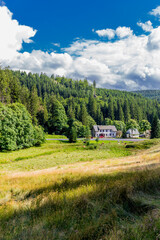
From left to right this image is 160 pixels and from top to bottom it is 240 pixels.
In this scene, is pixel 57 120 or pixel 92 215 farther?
pixel 57 120

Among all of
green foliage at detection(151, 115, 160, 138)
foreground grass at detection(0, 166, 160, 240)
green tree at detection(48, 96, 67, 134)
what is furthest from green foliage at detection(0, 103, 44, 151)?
green foliage at detection(151, 115, 160, 138)

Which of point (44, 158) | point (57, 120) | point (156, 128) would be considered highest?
point (57, 120)

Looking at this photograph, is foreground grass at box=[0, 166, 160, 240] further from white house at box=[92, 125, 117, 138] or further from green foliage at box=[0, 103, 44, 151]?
white house at box=[92, 125, 117, 138]

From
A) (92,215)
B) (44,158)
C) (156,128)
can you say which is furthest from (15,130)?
(156,128)

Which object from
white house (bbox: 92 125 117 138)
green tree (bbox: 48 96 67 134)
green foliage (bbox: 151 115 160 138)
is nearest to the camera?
green foliage (bbox: 151 115 160 138)

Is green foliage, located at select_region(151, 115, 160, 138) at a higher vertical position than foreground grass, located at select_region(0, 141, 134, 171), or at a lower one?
higher

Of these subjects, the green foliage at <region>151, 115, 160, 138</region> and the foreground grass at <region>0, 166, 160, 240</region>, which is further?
the green foliage at <region>151, 115, 160, 138</region>

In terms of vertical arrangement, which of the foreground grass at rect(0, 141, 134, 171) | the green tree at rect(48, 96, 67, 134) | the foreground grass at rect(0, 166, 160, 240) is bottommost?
the foreground grass at rect(0, 141, 134, 171)

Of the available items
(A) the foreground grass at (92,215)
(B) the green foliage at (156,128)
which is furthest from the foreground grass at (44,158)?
(B) the green foliage at (156,128)

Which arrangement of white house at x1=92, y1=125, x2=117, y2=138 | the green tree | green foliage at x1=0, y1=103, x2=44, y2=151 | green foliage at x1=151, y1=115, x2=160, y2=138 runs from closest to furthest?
green foliage at x1=0, y1=103, x2=44, y2=151, green foliage at x1=151, y1=115, x2=160, y2=138, the green tree, white house at x1=92, y1=125, x2=117, y2=138

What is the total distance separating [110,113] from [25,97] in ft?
252

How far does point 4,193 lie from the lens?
736 centimetres

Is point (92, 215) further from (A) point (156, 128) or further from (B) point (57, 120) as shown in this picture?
(B) point (57, 120)

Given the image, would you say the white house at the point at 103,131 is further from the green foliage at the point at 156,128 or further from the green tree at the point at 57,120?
the green foliage at the point at 156,128
